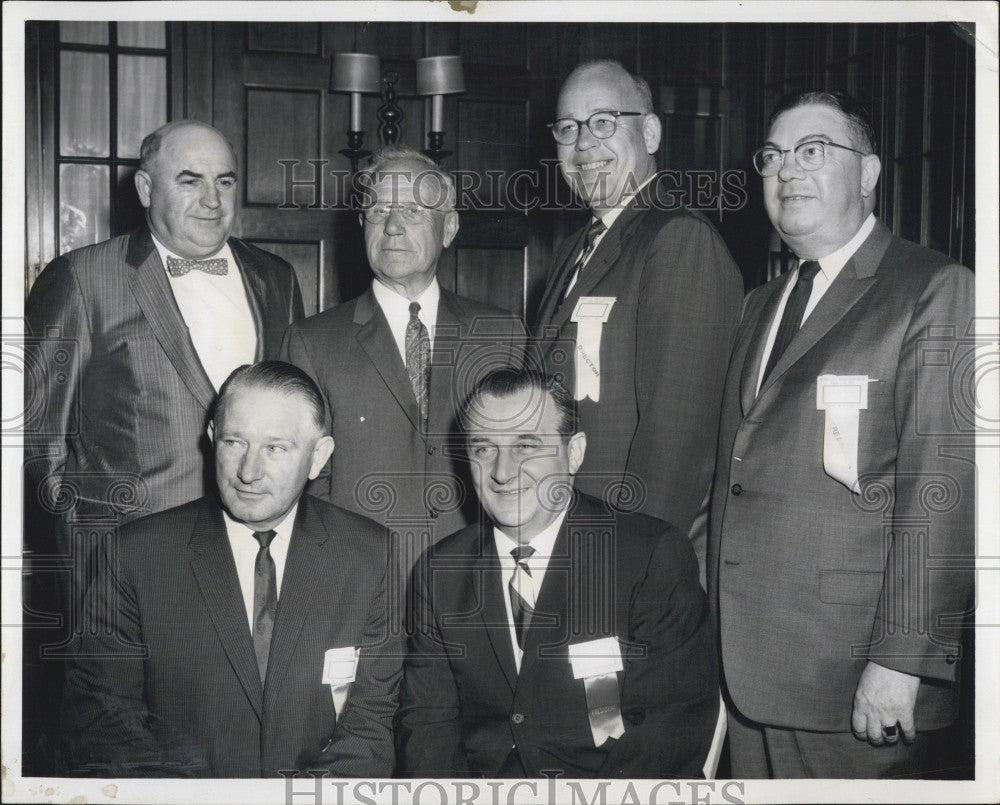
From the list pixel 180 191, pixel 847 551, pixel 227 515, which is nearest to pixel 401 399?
pixel 227 515

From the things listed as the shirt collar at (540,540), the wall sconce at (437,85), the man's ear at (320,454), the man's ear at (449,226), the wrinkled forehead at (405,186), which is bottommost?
the shirt collar at (540,540)

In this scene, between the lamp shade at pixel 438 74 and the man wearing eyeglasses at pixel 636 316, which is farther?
the lamp shade at pixel 438 74

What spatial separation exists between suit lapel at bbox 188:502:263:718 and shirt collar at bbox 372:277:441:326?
67 centimetres

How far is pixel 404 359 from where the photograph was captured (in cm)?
267

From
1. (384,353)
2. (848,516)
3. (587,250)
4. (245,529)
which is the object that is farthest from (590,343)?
(245,529)

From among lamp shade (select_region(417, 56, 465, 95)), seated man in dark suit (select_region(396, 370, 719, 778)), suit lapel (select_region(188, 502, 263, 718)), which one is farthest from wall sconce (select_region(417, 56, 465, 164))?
suit lapel (select_region(188, 502, 263, 718))

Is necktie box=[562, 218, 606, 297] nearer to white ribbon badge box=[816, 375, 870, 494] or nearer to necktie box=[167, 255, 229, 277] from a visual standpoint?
white ribbon badge box=[816, 375, 870, 494]

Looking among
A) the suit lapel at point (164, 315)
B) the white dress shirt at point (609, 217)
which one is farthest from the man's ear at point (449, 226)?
the suit lapel at point (164, 315)

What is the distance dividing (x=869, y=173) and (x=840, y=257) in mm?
237

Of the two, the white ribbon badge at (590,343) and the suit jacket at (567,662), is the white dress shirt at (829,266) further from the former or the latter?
the suit jacket at (567,662)

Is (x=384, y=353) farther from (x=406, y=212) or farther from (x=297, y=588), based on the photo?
(x=297, y=588)

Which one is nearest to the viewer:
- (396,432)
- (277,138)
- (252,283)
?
(396,432)

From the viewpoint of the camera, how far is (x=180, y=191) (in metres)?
2.69

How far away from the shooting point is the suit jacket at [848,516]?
96.0 inches
